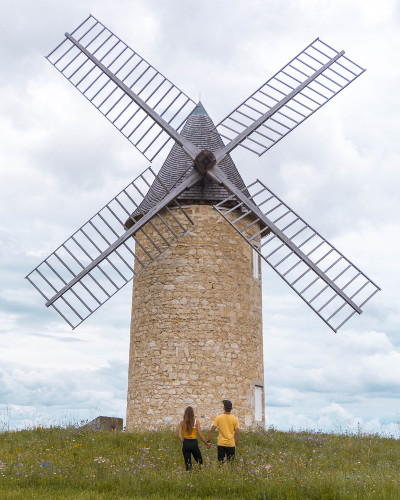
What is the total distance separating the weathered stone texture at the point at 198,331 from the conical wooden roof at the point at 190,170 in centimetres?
43

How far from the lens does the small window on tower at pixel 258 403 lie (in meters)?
15.9

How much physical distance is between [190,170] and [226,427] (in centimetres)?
795

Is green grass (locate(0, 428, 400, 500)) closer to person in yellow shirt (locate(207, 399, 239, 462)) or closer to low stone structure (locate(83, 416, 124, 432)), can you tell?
person in yellow shirt (locate(207, 399, 239, 462))

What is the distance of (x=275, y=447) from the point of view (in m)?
12.7

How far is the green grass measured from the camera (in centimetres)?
865

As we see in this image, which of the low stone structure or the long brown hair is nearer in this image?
the long brown hair

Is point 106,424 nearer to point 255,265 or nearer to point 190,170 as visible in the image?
point 255,265

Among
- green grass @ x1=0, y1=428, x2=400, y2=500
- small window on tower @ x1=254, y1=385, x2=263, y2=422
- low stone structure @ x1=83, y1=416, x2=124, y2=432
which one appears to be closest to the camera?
green grass @ x1=0, y1=428, x2=400, y2=500

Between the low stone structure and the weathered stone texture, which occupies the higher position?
the weathered stone texture

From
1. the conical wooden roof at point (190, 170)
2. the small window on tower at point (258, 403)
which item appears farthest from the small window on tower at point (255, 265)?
the small window on tower at point (258, 403)

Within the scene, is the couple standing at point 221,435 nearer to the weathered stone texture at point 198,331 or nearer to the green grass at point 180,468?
the green grass at point 180,468

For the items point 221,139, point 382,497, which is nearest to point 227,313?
point 221,139

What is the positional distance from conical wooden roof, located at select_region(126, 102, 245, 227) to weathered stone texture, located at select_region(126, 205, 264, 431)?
434mm

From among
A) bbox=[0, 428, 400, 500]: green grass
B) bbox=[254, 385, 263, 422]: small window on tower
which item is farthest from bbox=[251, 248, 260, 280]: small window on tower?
bbox=[0, 428, 400, 500]: green grass
